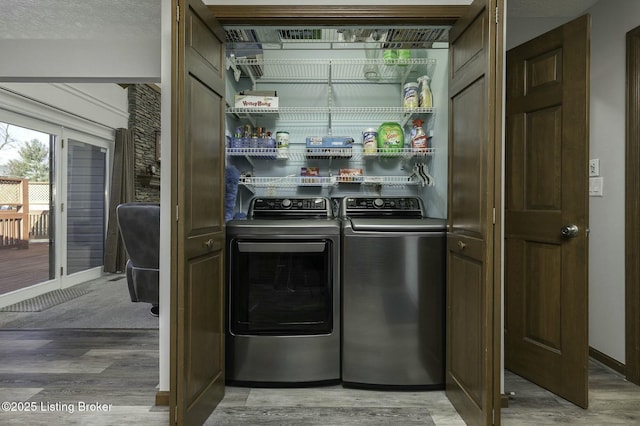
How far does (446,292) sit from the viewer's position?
200 cm

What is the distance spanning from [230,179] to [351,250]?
0.88 metres

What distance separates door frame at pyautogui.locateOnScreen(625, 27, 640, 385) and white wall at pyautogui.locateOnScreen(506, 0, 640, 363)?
5 centimetres

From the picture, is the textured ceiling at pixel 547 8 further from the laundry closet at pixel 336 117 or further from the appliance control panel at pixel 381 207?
the appliance control panel at pixel 381 207

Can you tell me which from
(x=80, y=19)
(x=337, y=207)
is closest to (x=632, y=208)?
(x=337, y=207)

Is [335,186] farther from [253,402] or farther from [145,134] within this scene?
[145,134]

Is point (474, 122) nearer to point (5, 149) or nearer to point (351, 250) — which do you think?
point (351, 250)

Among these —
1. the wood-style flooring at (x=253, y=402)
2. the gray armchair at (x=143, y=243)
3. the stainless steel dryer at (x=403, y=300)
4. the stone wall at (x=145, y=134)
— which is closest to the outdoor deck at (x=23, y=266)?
the stone wall at (x=145, y=134)

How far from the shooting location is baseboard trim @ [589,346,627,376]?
2.22 metres

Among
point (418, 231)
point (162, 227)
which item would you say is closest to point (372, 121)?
point (418, 231)

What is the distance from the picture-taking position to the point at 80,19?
2.73 m

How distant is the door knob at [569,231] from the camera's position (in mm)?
1867

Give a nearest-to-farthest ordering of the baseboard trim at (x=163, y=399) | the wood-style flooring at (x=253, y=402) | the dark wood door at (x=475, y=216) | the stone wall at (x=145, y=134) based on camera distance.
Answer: the dark wood door at (x=475, y=216) < the wood-style flooring at (x=253, y=402) < the baseboard trim at (x=163, y=399) < the stone wall at (x=145, y=134)

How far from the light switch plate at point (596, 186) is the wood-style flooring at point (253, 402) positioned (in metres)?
1.06

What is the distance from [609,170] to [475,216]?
4.36 feet
